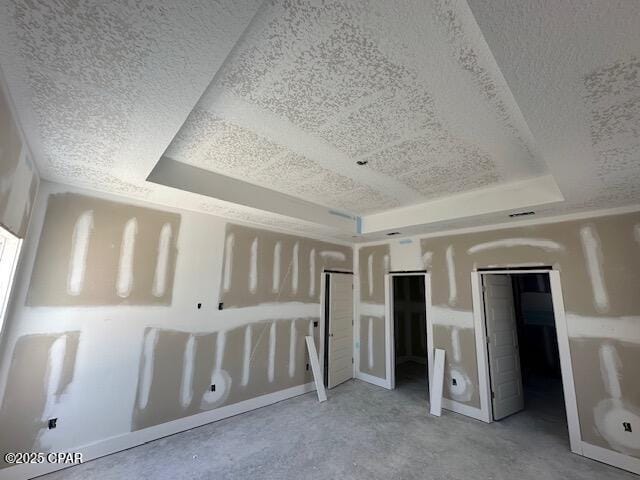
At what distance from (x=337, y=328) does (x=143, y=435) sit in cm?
320

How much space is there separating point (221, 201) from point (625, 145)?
3534mm

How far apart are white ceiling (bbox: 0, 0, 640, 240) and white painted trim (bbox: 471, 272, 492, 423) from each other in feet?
5.47

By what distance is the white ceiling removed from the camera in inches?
40.4

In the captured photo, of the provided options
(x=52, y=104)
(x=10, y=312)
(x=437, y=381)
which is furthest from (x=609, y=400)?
(x=10, y=312)

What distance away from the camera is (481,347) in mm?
3791

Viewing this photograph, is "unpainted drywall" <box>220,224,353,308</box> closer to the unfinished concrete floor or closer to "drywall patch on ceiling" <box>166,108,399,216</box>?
"drywall patch on ceiling" <box>166,108,399,216</box>

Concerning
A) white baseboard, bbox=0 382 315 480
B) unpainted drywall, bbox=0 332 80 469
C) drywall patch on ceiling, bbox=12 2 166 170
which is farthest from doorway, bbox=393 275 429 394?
drywall patch on ceiling, bbox=12 2 166 170

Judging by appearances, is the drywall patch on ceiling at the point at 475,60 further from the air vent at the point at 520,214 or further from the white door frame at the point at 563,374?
the white door frame at the point at 563,374

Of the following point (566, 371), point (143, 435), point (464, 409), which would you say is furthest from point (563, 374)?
point (143, 435)

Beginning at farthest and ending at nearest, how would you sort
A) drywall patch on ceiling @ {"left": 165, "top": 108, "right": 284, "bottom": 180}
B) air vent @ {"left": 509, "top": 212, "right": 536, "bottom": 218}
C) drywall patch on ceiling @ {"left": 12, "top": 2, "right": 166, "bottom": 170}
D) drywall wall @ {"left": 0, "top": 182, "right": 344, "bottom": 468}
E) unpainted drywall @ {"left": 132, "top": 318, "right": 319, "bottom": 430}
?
air vent @ {"left": 509, "top": 212, "right": 536, "bottom": 218} → unpainted drywall @ {"left": 132, "top": 318, "right": 319, "bottom": 430} → drywall wall @ {"left": 0, "top": 182, "right": 344, "bottom": 468} → drywall patch on ceiling @ {"left": 165, "top": 108, "right": 284, "bottom": 180} → drywall patch on ceiling @ {"left": 12, "top": 2, "right": 166, "bottom": 170}

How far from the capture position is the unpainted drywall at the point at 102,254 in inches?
102

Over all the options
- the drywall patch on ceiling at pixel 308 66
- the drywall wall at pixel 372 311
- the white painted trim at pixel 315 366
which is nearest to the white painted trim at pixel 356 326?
the drywall wall at pixel 372 311

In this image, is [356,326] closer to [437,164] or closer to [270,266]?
[270,266]

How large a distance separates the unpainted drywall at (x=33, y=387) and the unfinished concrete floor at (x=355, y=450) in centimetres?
45
